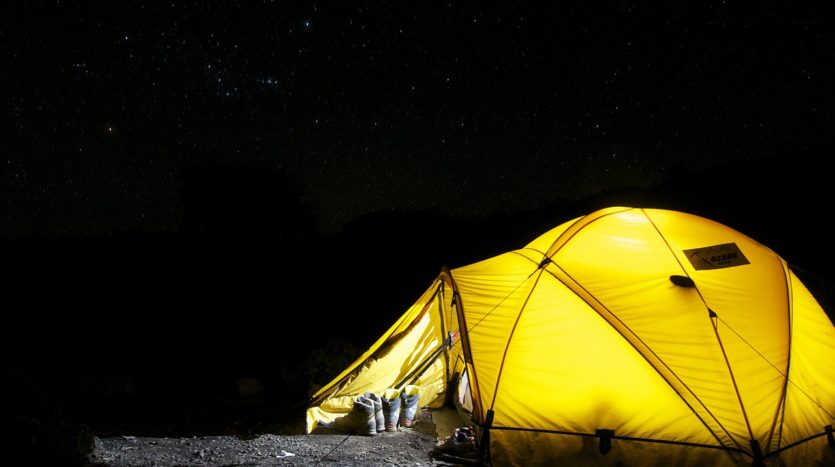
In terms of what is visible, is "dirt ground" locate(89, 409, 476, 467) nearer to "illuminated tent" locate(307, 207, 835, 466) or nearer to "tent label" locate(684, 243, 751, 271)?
"illuminated tent" locate(307, 207, 835, 466)

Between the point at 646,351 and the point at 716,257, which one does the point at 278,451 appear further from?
the point at 716,257

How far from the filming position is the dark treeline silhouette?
10.4 m

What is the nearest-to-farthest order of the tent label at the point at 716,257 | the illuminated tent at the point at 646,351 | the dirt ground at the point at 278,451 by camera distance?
the illuminated tent at the point at 646,351 < the dirt ground at the point at 278,451 < the tent label at the point at 716,257

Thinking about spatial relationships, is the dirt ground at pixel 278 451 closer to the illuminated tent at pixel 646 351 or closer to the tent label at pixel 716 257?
the illuminated tent at pixel 646 351

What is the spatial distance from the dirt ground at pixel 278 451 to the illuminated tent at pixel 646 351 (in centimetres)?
121

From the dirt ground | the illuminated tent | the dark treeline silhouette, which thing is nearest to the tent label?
the illuminated tent

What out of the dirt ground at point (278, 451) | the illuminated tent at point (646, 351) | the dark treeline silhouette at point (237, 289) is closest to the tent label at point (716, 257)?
the illuminated tent at point (646, 351)

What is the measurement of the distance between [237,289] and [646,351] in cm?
2713

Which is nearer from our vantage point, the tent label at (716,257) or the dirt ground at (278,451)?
the dirt ground at (278,451)

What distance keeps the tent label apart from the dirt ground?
12.2ft

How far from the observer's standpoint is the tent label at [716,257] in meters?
5.88

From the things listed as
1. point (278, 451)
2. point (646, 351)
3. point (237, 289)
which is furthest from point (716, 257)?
point (237, 289)

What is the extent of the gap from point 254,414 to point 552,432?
6.71 m

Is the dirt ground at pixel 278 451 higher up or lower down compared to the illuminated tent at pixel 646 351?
lower down
